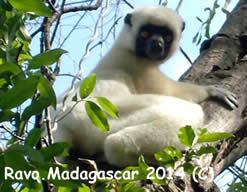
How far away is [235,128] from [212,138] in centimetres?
142

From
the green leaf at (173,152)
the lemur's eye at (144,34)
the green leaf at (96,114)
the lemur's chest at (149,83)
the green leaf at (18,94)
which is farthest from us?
Answer: the lemur's eye at (144,34)

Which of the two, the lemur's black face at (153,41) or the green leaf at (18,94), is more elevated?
the green leaf at (18,94)

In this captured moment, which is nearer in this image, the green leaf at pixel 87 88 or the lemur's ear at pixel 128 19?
the green leaf at pixel 87 88

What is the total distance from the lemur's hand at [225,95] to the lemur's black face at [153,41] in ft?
2.96

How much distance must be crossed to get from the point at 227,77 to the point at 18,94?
10.5ft

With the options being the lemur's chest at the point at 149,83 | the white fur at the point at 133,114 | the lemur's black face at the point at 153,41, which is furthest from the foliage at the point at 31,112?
the lemur's black face at the point at 153,41

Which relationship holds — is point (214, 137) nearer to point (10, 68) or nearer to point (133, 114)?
point (133, 114)

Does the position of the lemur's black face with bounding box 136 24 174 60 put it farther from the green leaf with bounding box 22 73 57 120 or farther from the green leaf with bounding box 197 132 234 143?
the green leaf with bounding box 22 73 57 120

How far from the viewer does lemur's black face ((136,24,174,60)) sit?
17.7ft

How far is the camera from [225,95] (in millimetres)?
4395

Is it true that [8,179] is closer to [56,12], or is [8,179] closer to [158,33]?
[56,12]

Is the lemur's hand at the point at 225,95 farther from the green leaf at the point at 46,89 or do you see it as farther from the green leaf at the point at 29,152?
the green leaf at the point at 29,152

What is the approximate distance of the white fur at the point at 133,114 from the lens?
12.4ft

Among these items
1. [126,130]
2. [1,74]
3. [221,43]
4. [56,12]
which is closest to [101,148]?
[126,130]
